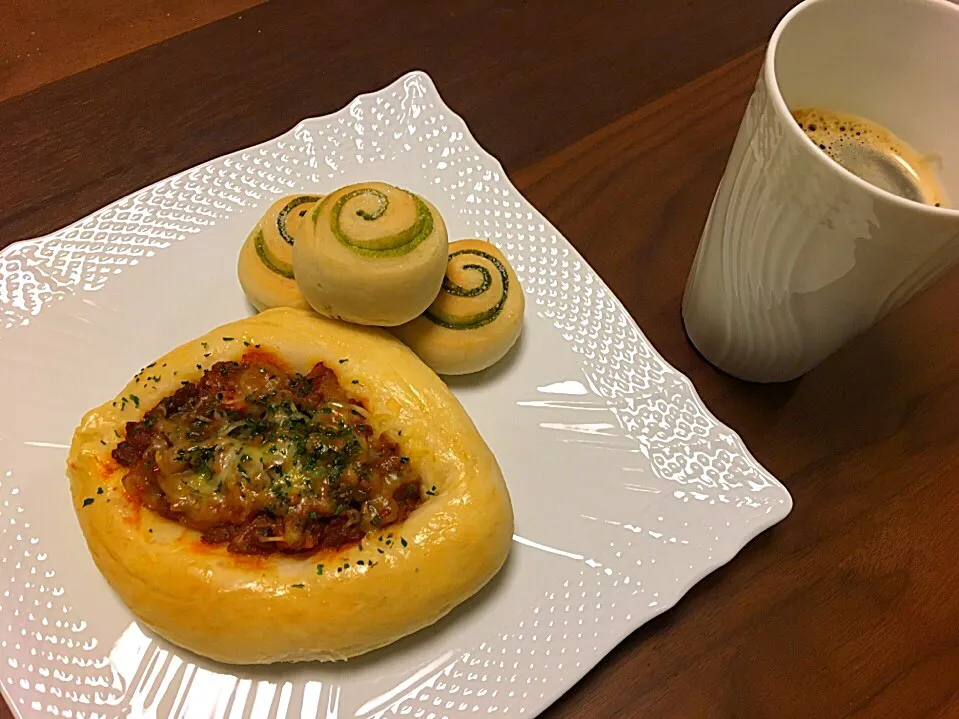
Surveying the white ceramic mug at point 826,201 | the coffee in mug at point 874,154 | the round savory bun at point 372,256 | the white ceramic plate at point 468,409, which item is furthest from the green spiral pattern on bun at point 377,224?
the coffee in mug at point 874,154

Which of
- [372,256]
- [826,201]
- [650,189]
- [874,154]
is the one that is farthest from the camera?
[650,189]

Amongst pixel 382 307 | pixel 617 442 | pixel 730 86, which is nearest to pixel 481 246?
pixel 382 307

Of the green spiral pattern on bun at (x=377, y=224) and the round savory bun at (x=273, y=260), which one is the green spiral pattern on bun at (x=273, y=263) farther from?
the green spiral pattern on bun at (x=377, y=224)

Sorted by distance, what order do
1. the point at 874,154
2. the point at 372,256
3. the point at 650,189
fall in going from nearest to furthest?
the point at 372,256
the point at 874,154
the point at 650,189

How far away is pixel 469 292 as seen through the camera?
1.21 m

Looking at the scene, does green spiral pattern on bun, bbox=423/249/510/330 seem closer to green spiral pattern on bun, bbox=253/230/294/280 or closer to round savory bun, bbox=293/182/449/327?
round savory bun, bbox=293/182/449/327

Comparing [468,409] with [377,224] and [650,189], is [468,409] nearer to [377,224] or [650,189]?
[377,224]

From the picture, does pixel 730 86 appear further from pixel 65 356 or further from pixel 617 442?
pixel 65 356

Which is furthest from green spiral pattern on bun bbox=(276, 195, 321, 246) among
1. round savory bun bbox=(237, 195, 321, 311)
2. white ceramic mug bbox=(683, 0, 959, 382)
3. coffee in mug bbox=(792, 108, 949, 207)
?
coffee in mug bbox=(792, 108, 949, 207)

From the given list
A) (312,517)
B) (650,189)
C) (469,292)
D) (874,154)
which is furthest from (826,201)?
(312,517)

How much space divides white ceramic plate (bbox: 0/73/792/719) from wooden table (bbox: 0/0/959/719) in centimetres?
10

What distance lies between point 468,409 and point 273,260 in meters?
0.37

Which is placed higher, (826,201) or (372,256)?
(826,201)

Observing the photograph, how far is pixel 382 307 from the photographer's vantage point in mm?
1087
